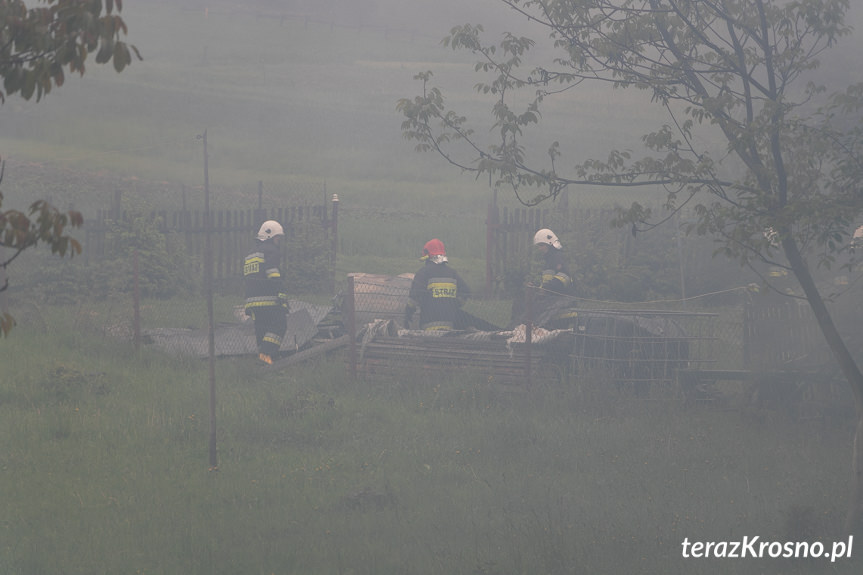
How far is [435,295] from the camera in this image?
11891mm

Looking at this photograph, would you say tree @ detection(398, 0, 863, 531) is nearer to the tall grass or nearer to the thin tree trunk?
the thin tree trunk

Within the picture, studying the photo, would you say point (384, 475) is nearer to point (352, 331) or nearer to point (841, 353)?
point (352, 331)

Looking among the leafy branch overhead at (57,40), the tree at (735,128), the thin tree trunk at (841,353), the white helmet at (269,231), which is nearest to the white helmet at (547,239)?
the white helmet at (269,231)

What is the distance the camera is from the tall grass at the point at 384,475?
6.03 metres

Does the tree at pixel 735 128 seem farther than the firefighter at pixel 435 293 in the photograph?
No

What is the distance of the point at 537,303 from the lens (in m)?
12.8

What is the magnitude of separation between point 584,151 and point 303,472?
4050 centimetres

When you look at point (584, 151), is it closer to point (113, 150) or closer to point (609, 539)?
point (113, 150)

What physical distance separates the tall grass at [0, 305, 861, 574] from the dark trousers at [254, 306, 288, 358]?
782 mm

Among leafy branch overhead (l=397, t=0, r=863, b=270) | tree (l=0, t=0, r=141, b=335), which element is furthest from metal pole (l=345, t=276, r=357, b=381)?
tree (l=0, t=0, r=141, b=335)

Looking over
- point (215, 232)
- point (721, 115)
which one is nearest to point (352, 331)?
point (721, 115)

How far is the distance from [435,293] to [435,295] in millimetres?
29

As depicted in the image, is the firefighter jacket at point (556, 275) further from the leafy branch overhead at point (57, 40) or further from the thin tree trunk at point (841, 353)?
the leafy branch overhead at point (57, 40)

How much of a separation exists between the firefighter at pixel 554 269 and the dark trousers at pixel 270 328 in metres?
3.91
